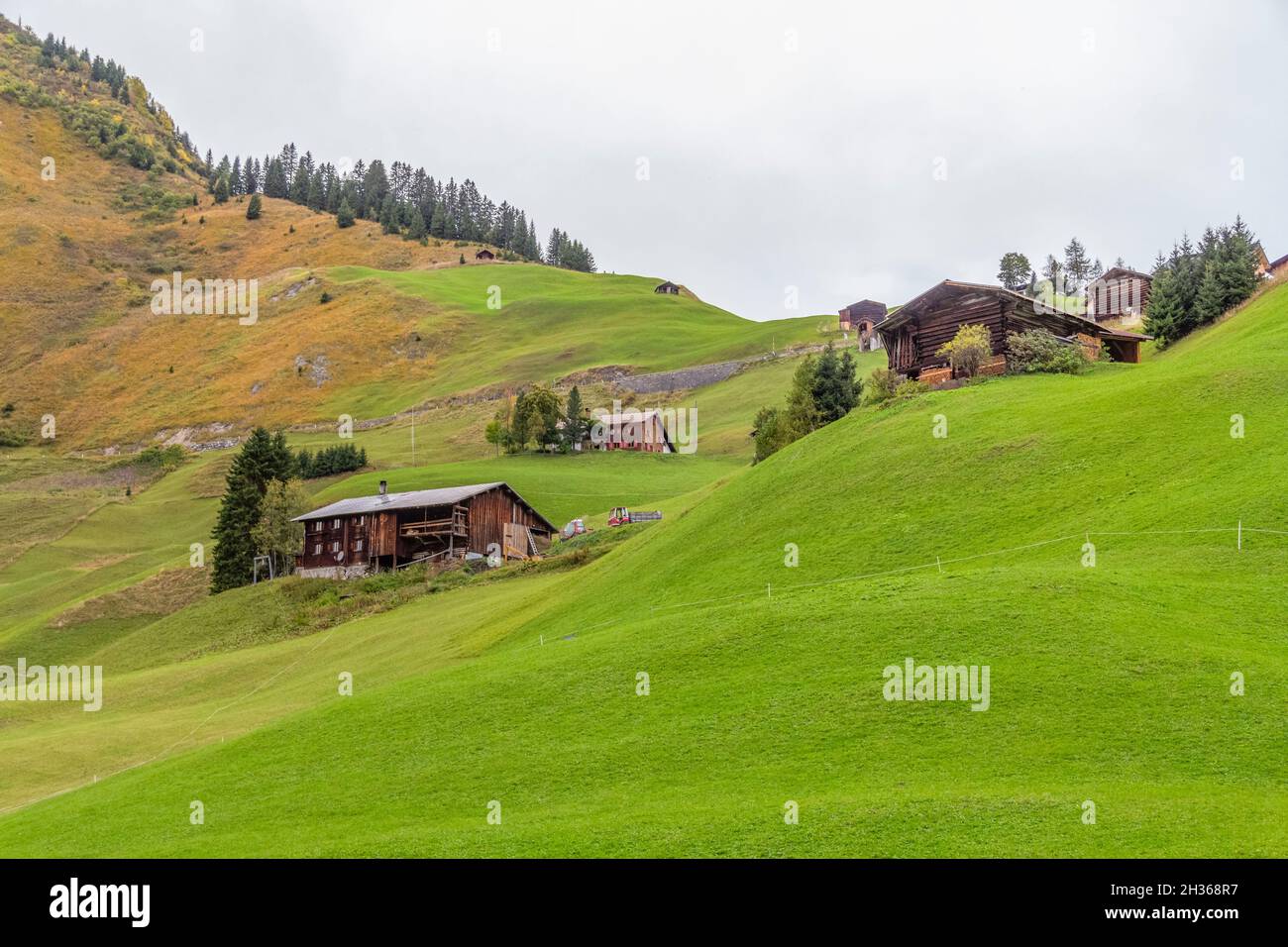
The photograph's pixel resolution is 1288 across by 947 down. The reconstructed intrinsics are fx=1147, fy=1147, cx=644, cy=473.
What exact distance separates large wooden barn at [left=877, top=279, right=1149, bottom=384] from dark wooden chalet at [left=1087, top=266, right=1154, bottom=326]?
5374 cm

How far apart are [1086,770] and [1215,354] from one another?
126 feet

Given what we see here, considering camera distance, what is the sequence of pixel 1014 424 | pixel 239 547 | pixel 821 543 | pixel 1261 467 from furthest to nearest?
pixel 239 547 < pixel 1014 424 < pixel 821 543 < pixel 1261 467

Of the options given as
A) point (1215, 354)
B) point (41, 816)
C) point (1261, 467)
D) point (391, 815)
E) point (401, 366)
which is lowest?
point (41, 816)

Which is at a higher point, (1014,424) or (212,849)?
(1014,424)

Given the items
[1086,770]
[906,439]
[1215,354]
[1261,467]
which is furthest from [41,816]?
[1215,354]

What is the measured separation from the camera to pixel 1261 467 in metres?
36.7

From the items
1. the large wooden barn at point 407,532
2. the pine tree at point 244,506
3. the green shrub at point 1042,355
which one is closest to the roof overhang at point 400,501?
the large wooden barn at point 407,532

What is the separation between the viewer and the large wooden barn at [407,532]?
85125 millimetres

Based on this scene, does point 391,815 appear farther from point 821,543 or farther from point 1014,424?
point 1014,424

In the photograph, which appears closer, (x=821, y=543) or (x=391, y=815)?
(x=391, y=815)

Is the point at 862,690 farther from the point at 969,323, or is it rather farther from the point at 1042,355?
the point at 969,323

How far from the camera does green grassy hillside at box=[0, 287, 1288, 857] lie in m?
21.2

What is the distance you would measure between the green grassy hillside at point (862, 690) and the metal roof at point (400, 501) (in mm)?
32731
